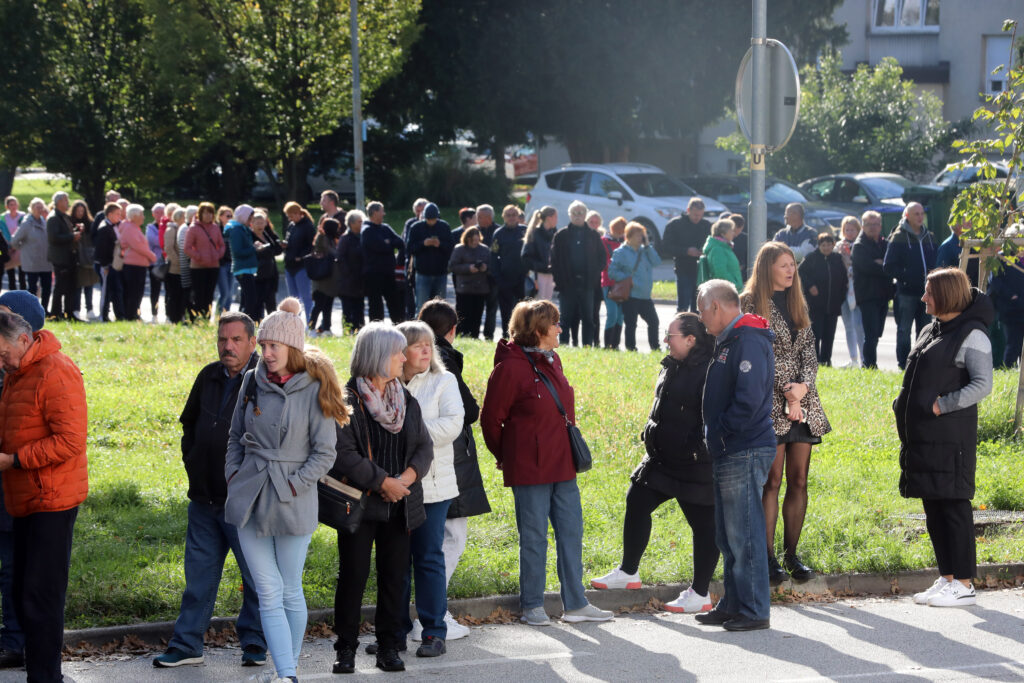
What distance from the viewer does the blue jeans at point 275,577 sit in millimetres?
5840

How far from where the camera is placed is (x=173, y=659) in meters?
6.31

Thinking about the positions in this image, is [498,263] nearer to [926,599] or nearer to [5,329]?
[926,599]

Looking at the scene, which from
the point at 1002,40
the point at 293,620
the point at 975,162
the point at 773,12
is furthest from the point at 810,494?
the point at 1002,40

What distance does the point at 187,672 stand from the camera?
6.25 m

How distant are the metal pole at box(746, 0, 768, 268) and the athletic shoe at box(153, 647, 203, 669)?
509 cm

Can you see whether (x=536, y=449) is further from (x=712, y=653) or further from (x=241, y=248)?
(x=241, y=248)

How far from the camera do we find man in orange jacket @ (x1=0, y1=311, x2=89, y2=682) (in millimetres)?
5762

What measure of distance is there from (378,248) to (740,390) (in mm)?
10161

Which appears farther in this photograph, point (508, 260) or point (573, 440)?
point (508, 260)

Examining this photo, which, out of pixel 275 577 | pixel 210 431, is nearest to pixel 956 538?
pixel 275 577

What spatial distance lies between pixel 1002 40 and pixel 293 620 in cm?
4375

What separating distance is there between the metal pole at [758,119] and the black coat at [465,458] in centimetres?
340

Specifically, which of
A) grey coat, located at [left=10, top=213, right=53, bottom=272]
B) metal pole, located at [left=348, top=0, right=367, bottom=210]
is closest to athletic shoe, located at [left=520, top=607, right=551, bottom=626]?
grey coat, located at [left=10, top=213, right=53, bottom=272]

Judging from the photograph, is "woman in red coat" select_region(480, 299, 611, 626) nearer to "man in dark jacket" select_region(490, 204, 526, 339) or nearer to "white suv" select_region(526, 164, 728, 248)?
"man in dark jacket" select_region(490, 204, 526, 339)
